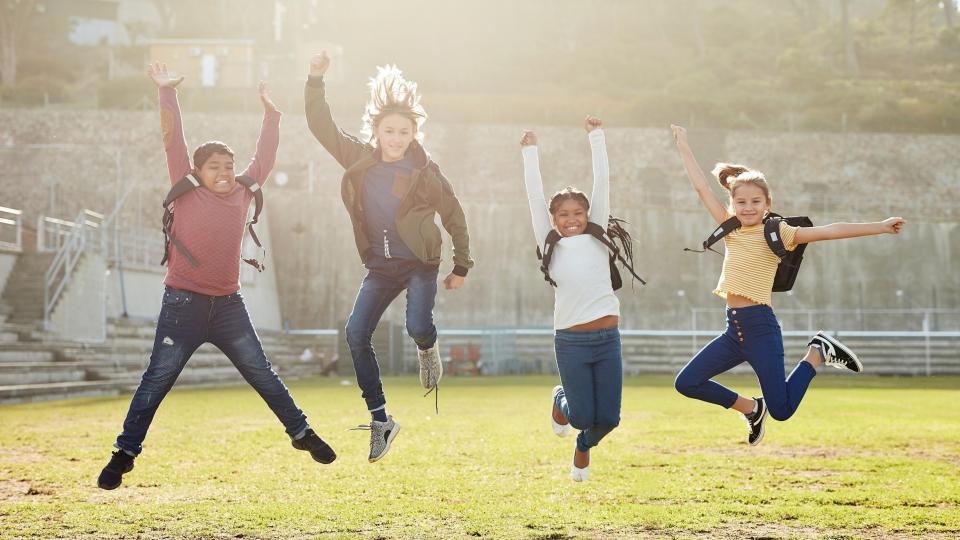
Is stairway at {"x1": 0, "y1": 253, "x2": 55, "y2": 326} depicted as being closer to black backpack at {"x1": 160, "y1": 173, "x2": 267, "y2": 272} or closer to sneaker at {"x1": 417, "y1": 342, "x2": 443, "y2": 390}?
black backpack at {"x1": 160, "y1": 173, "x2": 267, "y2": 272}

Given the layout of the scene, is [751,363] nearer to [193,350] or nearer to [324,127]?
[324,127]

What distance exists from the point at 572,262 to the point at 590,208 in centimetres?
43

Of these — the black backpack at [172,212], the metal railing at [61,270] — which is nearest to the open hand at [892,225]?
the black backpack at [172,212]

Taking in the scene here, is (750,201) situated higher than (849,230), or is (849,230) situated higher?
(750,201)

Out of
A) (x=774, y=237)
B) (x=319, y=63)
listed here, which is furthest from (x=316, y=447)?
(x=774, y=237)

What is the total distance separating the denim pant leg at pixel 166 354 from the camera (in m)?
6.93

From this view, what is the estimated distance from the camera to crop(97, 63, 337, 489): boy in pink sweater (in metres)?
6.96

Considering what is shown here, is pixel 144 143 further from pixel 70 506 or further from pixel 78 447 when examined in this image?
pixel 70 506

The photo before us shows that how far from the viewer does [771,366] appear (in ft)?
25.9

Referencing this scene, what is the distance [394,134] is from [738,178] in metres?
2.65

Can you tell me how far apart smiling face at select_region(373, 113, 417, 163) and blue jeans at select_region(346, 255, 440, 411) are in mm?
747

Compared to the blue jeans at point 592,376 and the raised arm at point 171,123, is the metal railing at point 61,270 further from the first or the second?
the blue jeans at point 592,376

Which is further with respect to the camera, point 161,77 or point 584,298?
point 584,298

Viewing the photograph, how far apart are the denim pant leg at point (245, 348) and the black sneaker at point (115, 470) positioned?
930 mm
